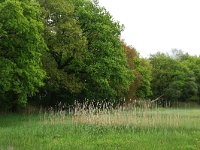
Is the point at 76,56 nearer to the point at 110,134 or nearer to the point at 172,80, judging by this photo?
the point at 110,134

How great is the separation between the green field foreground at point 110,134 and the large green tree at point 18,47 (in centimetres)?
425

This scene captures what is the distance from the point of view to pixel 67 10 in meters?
39.3

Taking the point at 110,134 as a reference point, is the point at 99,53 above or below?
above

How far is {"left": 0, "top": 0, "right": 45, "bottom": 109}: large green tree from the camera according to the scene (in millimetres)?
26141

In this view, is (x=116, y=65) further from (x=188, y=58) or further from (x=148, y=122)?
(x=188, y=58)

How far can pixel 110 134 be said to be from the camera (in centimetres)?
1927

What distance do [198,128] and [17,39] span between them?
46.3ft

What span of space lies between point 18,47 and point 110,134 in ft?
39.7

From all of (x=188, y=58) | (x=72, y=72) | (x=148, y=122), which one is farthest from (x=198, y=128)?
(x=188, y=58)

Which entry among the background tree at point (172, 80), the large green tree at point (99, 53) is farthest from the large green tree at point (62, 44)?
the background tree at point (172, 80)

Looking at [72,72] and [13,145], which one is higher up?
[72,72]

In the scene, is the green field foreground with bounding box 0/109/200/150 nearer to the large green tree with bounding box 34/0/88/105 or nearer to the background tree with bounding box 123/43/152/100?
the large green tree with bounding box 34/0/88/105

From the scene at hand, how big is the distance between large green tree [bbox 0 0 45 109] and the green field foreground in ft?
13.9

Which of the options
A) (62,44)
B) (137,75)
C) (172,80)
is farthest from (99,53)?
(172,80)
